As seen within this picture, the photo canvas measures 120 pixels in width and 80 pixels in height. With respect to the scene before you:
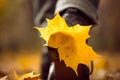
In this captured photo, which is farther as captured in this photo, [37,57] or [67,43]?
[37,57]

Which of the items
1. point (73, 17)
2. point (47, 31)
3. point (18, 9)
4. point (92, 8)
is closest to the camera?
point (47, 31)

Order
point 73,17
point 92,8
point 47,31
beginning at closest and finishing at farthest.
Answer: point 47,31 < point 73,17 < point 92,8

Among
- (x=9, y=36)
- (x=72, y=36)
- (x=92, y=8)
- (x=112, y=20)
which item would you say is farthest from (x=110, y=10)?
(x=72, y=36)

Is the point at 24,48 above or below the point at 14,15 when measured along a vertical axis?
below

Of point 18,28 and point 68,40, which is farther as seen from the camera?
point 18,28

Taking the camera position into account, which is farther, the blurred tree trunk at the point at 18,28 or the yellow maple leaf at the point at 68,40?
the blurred tree trunk at the point at 18,28

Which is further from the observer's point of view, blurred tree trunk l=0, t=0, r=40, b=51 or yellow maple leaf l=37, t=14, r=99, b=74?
blurred tree trunk l=0, t=0, r=40, b=51

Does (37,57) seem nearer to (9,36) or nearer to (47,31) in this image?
(9,36)

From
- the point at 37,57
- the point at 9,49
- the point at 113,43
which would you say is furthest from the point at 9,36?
the point at 113,43
